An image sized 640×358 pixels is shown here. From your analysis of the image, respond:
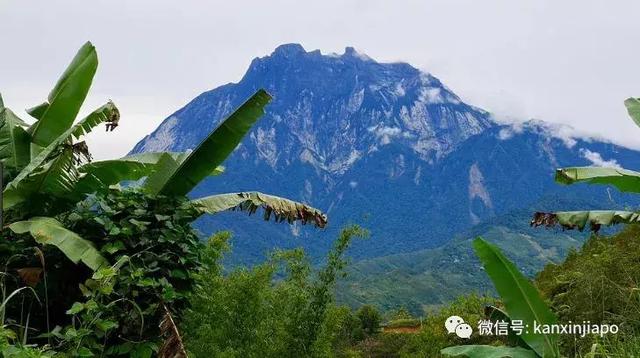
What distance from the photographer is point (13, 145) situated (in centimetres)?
798

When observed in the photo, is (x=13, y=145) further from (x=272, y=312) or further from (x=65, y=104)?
(x=272, y=312)

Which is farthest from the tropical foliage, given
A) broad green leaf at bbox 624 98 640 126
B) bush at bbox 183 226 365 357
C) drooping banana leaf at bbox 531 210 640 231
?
broad green leaf at bbox 624 98 640 126

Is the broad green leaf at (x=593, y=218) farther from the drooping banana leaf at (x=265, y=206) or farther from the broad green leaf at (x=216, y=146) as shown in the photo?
the broad green leaf at (x=216, y=146)

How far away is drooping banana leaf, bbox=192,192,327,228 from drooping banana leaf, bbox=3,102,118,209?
131 centimetres

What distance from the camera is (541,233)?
Answer: 158375 millimetres

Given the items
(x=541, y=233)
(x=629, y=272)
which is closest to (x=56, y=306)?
(x=629, y=272)

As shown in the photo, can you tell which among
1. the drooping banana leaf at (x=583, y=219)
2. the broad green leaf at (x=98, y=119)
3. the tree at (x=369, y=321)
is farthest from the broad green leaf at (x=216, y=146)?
the tree at (x=369, y=321)

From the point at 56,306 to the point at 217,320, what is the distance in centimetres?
340

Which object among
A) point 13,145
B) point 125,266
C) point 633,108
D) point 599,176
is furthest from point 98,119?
point 633,108

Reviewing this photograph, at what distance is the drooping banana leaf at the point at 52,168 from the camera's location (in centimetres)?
676

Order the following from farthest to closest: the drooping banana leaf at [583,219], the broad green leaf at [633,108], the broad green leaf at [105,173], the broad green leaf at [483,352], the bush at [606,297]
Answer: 1. the broad green leaf at [633,108]
2. the drooping banana leaf at [583,219]
3. the bush at [606,297]
4. the broad green leaf at [105,173]
5. the broad green leaf at [483,352]

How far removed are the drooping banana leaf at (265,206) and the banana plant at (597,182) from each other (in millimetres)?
2691

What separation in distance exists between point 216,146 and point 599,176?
13.9ft

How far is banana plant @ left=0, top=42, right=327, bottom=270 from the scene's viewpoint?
22.1ft
